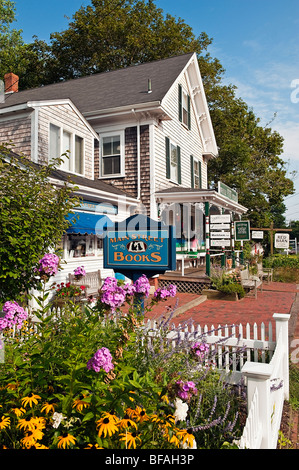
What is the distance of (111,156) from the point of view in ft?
50.8

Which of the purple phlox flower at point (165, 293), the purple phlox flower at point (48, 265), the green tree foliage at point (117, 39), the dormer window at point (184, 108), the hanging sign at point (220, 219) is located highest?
the green tree foliage at point (117, 39)

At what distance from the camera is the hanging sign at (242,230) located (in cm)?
1805

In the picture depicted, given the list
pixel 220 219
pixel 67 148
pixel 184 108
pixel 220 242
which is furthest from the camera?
pixel 184 108

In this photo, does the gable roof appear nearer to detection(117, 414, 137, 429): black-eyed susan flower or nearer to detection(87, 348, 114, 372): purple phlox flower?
detection(87, 348, 114, 372): purple phlox flower

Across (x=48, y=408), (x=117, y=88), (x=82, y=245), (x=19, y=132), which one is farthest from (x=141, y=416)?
(x=117, y=88)

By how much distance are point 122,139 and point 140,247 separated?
10.5m

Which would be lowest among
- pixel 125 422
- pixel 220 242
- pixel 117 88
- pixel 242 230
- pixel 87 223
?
pixel 125 422

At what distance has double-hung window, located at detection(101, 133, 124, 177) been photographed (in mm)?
15359

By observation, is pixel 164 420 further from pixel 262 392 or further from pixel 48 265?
pixel 48 265

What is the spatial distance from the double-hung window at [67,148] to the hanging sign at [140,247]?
6.78 meters

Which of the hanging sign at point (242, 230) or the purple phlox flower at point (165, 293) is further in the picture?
the hanging sign at point (242, 230)

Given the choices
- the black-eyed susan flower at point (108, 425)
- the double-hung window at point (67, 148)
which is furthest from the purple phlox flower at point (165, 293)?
the double-hung window at point (67, 148)

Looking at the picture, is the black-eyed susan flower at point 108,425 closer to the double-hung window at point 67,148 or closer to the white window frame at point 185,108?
the double-hung window at point 67,148

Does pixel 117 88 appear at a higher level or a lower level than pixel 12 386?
higher
